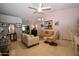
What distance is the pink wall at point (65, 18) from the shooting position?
2.18 m

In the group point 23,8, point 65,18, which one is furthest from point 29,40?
point 65,18

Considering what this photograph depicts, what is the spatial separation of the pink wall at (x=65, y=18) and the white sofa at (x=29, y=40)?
385 millimetres

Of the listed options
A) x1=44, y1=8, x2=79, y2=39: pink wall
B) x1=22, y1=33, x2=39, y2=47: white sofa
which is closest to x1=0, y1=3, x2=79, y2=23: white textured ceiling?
x1=44, y1=8, x2=79, y2=39: pink wall

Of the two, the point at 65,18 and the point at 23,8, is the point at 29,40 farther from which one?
the point at 65,18

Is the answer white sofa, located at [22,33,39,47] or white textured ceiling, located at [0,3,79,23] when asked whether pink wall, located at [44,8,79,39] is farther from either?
white sofa, located at [22,33,39,47]

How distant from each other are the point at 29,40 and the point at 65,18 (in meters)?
0.71

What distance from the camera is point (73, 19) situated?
85.8 inches

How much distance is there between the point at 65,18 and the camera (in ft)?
7.17

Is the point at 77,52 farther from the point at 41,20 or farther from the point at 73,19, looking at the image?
the point at 41,20

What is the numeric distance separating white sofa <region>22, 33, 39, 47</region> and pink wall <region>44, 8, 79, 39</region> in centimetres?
38

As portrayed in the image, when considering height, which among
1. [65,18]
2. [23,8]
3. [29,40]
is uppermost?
[23,8]

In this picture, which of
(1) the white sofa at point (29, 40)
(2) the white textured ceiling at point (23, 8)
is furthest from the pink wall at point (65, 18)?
(1) the white sofa at point (29, 40)

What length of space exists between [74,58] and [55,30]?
1.96ft

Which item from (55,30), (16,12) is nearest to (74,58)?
(55,30)
